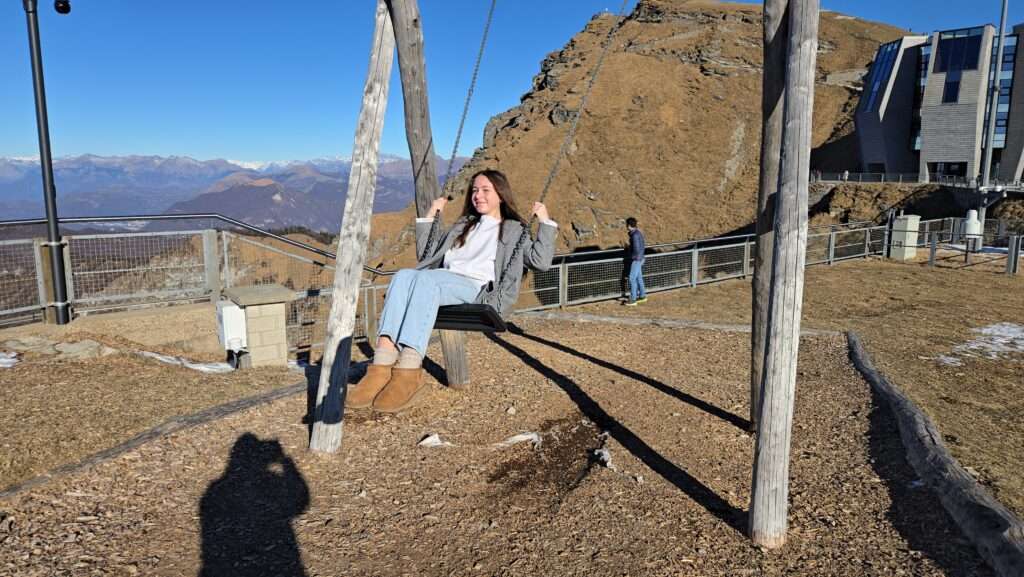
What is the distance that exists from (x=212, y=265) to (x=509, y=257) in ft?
17.4

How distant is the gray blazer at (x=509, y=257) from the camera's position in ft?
15.4

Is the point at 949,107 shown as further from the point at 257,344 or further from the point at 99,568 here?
the point at 99,568

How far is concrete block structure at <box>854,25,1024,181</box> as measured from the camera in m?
37.8

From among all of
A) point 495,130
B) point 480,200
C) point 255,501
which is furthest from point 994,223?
point 495,130

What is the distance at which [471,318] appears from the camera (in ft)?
14.0

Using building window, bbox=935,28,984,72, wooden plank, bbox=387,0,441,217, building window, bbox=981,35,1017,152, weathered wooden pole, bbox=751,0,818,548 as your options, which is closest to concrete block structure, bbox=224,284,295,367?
wooden plank, bbox=387,0,441,217

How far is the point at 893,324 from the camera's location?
31.4ft

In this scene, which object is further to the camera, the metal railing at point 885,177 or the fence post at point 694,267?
the metal railing at point 885,177

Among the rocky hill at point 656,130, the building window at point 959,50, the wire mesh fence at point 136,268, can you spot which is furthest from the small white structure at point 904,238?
the building window at point 959,50

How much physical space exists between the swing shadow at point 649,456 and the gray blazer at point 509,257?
131 cm

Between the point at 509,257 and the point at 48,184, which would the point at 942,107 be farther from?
the point at 48,184

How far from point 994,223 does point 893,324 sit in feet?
67.4

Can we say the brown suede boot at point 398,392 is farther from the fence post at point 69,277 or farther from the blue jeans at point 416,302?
the fence post at point 69,277

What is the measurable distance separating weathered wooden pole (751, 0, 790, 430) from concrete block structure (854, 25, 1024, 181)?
1580 inches
